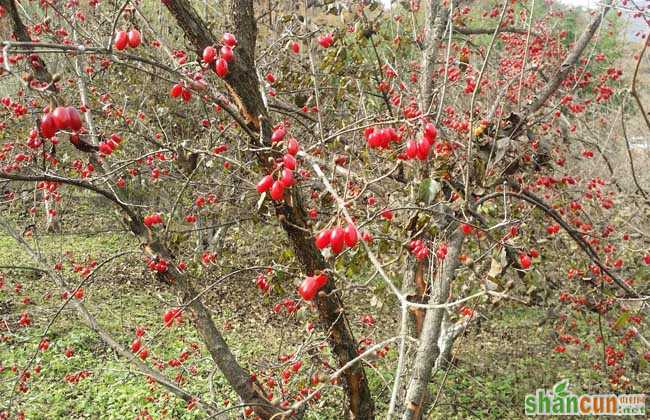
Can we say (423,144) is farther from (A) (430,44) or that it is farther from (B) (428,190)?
(A) (430,44)

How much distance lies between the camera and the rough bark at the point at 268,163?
2.07m

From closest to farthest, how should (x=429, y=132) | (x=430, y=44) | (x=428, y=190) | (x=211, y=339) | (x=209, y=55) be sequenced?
1. (x=429, y=132)
2. (x=428, y=190)
3. (x=209, y=55)
4. (x=211, y=339)
5. (x=430, y=44)

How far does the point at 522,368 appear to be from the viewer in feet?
20.6

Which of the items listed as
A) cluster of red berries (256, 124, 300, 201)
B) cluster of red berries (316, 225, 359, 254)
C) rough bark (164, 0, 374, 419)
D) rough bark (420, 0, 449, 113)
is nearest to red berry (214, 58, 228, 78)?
rough bark (164, 0, 374, 419)

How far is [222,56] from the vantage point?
→ 195cm

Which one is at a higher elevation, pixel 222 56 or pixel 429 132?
pixel 222 56

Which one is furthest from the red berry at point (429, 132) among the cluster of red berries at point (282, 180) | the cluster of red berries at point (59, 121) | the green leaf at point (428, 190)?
the cluster of red berries at point (59, 121)

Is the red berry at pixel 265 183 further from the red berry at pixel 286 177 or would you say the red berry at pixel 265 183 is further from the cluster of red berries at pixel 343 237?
the cluster of red berries at pixel 343 237

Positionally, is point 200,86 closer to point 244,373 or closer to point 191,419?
point 244,373

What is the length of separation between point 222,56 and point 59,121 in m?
0.90

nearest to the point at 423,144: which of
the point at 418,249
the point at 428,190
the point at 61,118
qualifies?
the point at 428,190

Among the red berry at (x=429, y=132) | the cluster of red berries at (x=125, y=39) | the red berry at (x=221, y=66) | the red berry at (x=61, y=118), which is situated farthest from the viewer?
the red berry at (x=221, y=66)

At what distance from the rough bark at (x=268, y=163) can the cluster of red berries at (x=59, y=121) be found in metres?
0.85

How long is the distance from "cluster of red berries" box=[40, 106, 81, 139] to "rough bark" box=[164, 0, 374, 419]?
2.79 feet
